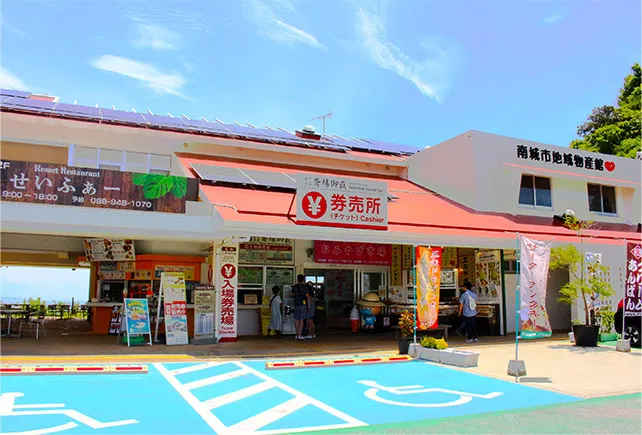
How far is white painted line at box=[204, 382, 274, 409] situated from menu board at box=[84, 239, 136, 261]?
24.1 feet

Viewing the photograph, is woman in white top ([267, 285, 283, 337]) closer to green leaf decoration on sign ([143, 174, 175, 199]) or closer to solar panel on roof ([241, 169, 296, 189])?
solar panel on roof ([241, 169, 296, 189])

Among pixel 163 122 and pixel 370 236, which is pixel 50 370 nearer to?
pixel 370 236

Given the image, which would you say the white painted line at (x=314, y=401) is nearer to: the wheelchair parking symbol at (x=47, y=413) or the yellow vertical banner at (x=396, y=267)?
the wheelchair parking symbol at (x=47, y=413)

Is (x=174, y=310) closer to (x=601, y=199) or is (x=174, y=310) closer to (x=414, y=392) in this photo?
(x=414, y=392)

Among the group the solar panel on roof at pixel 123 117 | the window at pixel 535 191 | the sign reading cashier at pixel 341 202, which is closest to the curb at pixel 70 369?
the sign reading cashier at pixel 341 202

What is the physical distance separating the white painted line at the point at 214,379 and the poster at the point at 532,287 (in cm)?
525

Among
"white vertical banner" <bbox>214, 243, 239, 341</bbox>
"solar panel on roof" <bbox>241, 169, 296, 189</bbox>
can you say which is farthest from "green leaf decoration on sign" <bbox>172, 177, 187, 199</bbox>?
"solar panel on roof" <bbox>241, 169, 296, 189</bbox>

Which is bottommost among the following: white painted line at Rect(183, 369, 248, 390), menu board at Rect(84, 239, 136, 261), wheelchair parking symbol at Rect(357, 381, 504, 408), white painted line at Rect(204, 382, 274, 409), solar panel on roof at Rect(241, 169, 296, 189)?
wheelchair parking symbol at Rect(357, 381, 504, 408)

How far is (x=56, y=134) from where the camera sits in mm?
14375

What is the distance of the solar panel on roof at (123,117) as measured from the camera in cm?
1562

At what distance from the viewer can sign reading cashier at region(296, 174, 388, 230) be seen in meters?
11.4

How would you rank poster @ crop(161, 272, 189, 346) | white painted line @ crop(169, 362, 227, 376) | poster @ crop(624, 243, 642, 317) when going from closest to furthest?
white painted line @ crop(169, 362, 227, 376), poster @ crop(161, 272, 189, 346), poster @ crop(624, 243, 642, 317)

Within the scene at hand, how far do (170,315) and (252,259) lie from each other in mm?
3358

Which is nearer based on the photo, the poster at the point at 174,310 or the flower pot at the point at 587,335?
the poster at the point at 174,310
